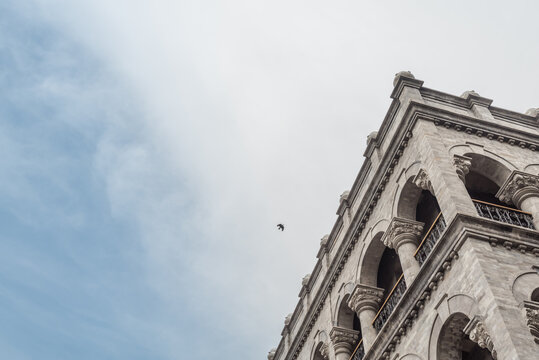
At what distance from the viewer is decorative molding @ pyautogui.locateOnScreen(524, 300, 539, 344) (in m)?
13.7

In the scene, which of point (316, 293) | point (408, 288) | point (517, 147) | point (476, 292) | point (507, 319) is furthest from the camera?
point (316, 293)

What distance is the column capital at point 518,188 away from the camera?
61.6ft

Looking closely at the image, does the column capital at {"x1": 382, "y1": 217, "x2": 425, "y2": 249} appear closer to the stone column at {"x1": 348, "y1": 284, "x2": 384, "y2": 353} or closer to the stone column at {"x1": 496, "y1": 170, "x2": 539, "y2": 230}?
the stone column at {"x1": 348, "y1": 284, "x2": 384, "y2": 353}

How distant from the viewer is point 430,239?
1883 cm

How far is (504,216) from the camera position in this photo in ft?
58.9

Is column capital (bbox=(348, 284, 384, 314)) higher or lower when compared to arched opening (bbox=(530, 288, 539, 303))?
higher

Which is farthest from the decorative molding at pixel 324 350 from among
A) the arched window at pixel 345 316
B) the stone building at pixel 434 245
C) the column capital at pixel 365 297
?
the column capital at pixel 365 297

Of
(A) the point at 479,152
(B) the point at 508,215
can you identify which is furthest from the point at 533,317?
(A) the point at 479,152

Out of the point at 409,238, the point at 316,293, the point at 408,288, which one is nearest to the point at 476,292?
the point at 408,288

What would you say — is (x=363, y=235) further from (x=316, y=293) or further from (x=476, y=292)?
(x=476, y=292)

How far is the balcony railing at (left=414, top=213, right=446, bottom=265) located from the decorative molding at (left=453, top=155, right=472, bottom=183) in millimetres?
1407

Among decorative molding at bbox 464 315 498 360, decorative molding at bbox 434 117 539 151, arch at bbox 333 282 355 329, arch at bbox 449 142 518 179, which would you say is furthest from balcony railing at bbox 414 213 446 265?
arch at bbox 333 282 355 329

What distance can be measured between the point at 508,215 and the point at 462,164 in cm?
215

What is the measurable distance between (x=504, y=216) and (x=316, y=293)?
9752mm
